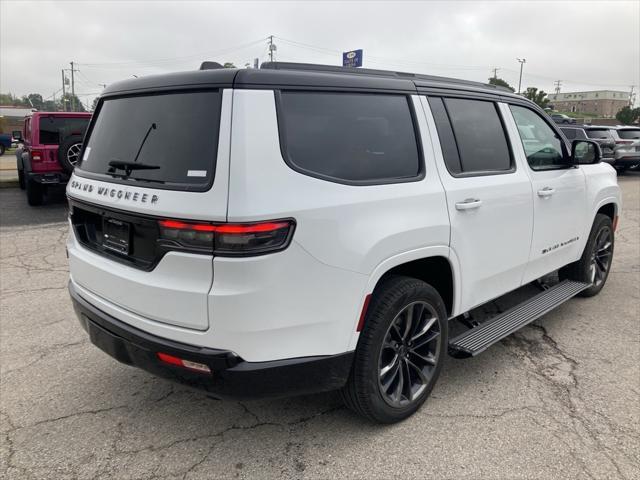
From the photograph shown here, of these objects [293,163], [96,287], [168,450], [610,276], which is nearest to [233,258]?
[293,163]

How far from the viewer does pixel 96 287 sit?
8.73 feet

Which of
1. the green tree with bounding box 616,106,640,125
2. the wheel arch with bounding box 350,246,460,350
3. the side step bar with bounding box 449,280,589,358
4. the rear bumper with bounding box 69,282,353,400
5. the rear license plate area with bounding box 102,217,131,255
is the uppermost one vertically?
the green tree with bounding box 616,106,640,125

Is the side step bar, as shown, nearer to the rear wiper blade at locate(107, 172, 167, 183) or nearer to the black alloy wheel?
the black alloy wheel

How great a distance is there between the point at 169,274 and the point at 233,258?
35 cm

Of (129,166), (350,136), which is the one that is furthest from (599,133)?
(129,166)

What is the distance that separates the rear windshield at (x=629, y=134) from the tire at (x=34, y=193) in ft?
59.1

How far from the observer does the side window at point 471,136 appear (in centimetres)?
302

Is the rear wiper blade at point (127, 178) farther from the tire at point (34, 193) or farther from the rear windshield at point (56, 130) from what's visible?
the tire at point (34, 193)

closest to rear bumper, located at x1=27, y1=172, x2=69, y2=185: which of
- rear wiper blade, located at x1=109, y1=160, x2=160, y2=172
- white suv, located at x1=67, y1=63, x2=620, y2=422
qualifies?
white suv, located at x1=67, y1=63, x2=620, y2=422

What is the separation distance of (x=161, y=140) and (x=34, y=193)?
9268mm

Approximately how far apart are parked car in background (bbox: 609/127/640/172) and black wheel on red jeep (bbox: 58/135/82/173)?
16470 millimetres

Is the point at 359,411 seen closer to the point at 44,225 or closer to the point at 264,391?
A: the point at 264,391

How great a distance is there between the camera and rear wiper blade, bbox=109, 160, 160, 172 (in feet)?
7.78

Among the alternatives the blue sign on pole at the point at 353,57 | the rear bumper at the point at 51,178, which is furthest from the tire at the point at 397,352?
the blue sign on pole at the point at 353,57
